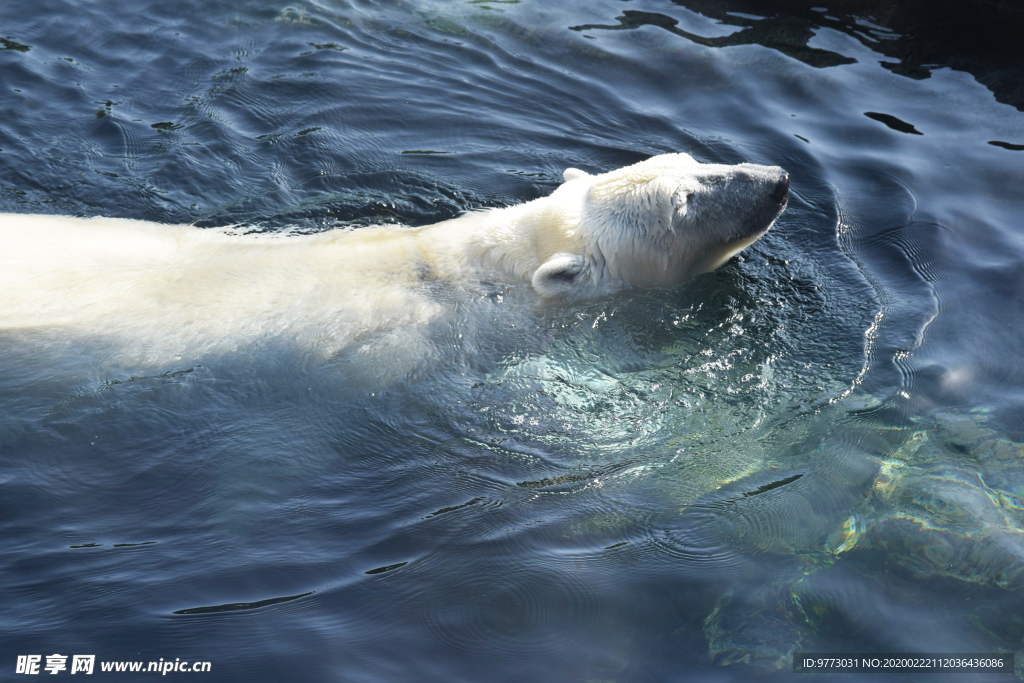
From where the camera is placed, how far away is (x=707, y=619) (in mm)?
3355

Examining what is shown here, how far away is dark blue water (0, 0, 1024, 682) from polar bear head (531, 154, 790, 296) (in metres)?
0.30

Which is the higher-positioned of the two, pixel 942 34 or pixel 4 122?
pixel 942 34

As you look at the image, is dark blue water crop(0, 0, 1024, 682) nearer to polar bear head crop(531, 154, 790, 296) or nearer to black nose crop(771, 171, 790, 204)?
polar bear head crop(531, 154, 790, 296)

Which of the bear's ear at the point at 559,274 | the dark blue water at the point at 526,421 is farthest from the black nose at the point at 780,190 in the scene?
the bear's ear at the point at 559,274

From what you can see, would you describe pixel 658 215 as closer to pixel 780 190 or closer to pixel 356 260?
pixel 780 190

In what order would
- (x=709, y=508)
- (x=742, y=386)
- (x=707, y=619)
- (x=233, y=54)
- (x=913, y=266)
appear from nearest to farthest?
(x=707, y=619) → (x=709, y=508) → (x=742, y=386) → (x=913, y=266) → (x=233, y=54)

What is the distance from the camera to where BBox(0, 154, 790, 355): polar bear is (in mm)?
4398

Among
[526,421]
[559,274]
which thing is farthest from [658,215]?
[526,421]

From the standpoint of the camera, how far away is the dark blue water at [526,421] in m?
3.34

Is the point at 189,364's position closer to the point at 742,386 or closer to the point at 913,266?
the point at 742,386

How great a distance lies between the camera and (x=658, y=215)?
484cm

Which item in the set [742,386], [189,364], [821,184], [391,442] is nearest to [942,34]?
[821,184]

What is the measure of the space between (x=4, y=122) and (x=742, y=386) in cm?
607

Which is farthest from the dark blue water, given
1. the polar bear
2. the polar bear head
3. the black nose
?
the black nose
